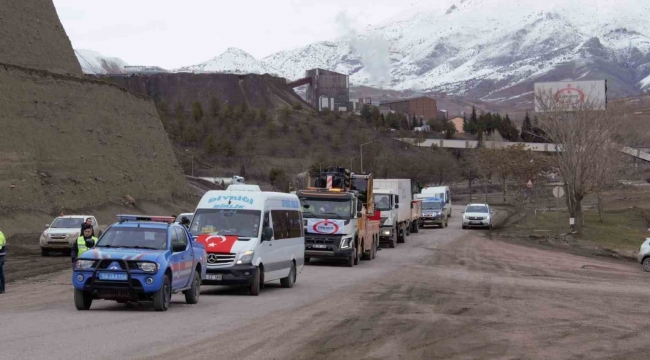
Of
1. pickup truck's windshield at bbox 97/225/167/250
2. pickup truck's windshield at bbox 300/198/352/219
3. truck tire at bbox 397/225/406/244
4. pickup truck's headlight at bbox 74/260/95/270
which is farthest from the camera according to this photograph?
truck tire at bbox 397/225/406/244

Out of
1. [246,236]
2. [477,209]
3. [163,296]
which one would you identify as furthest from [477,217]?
[163,296]

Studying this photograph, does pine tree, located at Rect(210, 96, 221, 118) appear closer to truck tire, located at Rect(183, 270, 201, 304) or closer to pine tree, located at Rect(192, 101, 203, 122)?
pine tree, located at Rect(192, 101, 203, 122)

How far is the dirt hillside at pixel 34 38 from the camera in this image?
5831cm

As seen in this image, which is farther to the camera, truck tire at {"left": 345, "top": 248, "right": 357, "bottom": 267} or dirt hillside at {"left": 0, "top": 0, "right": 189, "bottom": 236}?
dirt hillside at {"left": 0, "top": 0, "right": 189, "bottom": 236}

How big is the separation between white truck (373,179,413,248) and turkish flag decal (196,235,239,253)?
22.7 metres

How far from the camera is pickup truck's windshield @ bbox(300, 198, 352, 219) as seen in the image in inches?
1241

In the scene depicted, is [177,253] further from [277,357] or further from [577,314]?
[577,314]

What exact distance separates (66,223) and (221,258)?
18825mm

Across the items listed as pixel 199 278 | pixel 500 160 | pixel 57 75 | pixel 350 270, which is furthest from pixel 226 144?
pixel 199 278

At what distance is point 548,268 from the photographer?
31609 millimetres

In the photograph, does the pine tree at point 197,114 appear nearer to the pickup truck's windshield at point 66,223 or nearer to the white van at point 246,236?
the pickup truck's windshield at point 66,223

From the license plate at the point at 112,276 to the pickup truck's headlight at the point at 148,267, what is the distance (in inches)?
12.3

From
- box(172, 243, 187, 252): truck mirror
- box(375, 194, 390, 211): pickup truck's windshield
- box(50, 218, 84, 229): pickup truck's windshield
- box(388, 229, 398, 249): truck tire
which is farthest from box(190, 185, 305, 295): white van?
box(388, 229, 398, 249): truck tire

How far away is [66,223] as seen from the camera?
37.8 metres
